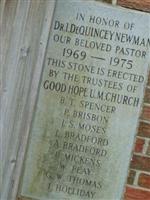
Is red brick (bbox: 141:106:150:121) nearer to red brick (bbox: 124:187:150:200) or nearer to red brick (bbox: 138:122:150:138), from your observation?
red brick (bbox: 138:122:150:138)

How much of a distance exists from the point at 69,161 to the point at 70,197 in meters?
0.21

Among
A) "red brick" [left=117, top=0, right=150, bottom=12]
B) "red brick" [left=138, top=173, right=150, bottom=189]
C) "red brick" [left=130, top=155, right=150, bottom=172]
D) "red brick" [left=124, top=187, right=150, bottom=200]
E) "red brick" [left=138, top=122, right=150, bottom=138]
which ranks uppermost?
"red brick" [left=117, top=0, right=150, bottom=12]

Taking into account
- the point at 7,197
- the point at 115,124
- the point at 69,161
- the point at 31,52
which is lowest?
the point at 7,197

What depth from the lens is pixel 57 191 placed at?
287 cm

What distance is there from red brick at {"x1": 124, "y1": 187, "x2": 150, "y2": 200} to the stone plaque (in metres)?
0.05

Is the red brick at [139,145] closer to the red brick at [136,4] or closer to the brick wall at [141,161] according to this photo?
the brick wall at [141,161]

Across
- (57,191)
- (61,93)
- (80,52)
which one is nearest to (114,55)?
(80,52)

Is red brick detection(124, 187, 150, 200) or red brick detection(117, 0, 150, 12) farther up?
red brick detection(117, 0, 150, 12)

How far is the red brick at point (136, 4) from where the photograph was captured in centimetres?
277

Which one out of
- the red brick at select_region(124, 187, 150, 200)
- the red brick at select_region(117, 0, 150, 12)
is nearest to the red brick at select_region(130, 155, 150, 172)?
the red brick at select_region(124, 187, 150, 200)

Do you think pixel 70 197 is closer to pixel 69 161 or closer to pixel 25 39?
pixel 69 161

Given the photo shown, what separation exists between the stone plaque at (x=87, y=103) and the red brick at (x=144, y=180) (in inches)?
3.8

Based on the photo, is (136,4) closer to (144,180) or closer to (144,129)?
(144,129)

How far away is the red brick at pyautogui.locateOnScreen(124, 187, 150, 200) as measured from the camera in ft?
9.37
